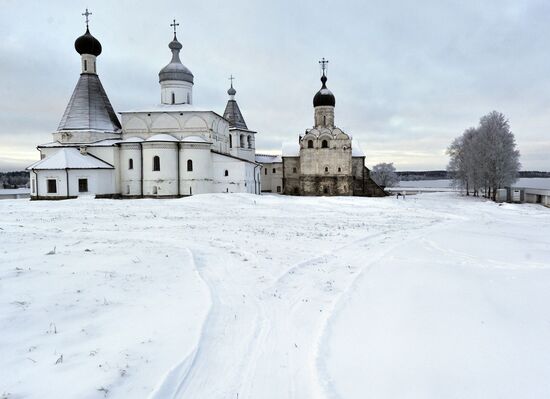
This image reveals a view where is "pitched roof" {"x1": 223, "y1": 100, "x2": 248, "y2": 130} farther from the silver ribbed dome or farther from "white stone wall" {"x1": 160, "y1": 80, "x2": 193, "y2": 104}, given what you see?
"white stone wall" {"x1": 160, "y1": 80, "x2": 193, "y2": 104}

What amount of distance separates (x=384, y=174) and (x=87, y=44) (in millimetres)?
61038

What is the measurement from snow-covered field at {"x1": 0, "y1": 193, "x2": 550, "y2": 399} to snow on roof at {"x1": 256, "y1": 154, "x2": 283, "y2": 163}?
1545 inches

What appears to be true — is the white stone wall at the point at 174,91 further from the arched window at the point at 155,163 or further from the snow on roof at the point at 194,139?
the arched window at the point at 155,163

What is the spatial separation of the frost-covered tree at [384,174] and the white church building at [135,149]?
162 ft

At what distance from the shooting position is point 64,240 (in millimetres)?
10680

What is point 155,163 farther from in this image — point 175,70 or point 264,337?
point 264,337

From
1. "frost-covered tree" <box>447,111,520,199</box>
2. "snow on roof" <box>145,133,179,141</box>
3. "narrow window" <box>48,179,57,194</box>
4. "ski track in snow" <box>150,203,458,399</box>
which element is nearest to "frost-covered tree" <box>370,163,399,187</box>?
"frost-covered tree" <box>447,111,520,199</box>

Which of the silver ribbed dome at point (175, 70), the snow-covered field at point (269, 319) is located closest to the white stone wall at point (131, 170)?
the silver ribbed dome at point (175, 70)

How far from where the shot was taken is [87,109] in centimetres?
3347

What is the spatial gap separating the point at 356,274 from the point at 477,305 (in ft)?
8.13

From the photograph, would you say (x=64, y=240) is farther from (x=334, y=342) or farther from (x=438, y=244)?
(x=438, y=244)

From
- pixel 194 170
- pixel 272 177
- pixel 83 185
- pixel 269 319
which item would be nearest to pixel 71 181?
pixel 83 185

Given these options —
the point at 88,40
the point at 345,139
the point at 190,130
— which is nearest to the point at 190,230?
the point at 190,130

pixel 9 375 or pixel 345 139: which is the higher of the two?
pixel 345 139
